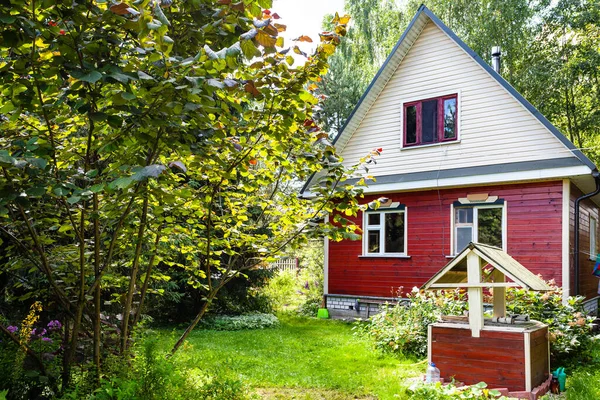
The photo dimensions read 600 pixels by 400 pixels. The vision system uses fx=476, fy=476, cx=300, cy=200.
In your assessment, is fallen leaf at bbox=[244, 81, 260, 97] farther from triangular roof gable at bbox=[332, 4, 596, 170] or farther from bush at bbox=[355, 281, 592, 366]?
triangular roof gable at bbox=[332, 4, 596, 170]

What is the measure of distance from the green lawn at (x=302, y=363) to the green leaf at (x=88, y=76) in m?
2.64

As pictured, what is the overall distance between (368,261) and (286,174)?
824 centimetres

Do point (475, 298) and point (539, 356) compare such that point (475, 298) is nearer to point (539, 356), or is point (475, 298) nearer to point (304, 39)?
point (539, 356)

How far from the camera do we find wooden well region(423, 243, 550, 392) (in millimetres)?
5133

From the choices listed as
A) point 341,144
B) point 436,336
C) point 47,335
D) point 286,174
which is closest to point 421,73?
point 341,144

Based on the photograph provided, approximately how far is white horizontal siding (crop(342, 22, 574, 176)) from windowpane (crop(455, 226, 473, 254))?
4.56 ft

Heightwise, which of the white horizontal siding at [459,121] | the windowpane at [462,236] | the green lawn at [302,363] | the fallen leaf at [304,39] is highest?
the white horizontal siding at [459,121]

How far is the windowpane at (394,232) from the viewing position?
11594mm

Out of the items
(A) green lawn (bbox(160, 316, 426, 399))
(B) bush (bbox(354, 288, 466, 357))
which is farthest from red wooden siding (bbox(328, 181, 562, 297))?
(B) bush (bbox(354, 288, 466, 357))

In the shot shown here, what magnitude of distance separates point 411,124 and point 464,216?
258 centimetres

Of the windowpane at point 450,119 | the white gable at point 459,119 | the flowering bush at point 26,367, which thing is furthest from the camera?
the windowpane at point 450,119

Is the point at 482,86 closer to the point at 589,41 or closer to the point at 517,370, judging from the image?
the point at 517,370

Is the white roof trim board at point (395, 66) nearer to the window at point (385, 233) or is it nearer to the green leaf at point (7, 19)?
the window at point (385, 233)

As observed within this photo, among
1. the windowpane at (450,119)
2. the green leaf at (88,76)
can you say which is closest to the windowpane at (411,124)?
the windowpane at (450,119)
